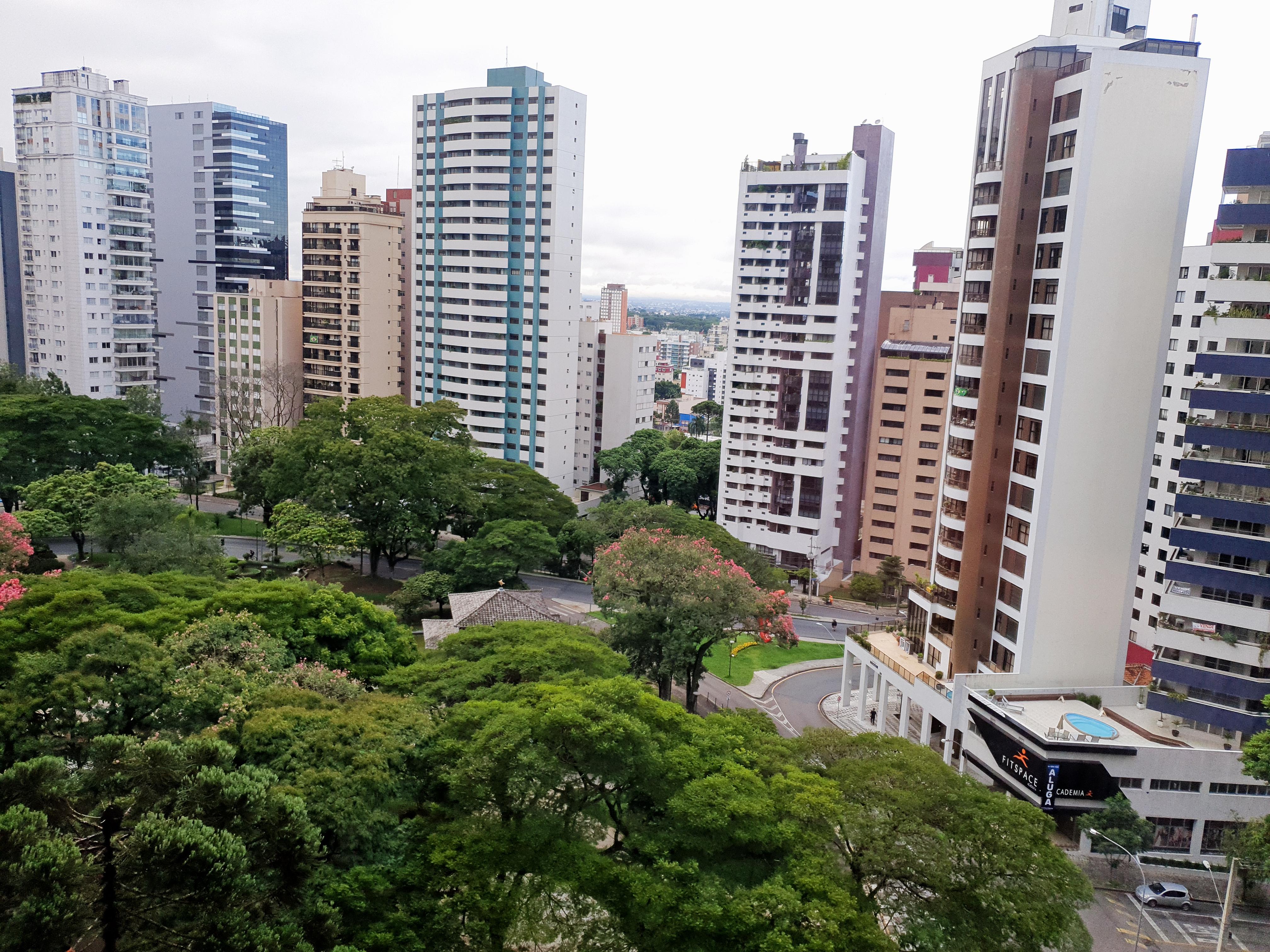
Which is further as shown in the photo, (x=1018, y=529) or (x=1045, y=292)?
(x=1018, y=529)

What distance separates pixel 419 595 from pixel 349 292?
135 ft

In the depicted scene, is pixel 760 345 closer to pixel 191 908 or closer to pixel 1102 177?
pixel 1102 177

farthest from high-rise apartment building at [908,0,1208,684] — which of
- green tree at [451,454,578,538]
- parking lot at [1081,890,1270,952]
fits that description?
green tree at [451,454,578,538]

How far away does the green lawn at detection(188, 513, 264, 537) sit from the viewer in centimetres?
6033

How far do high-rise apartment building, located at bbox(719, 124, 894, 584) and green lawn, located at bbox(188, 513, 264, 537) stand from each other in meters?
32.8

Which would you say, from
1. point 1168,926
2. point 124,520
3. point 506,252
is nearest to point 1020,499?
point 1168,926

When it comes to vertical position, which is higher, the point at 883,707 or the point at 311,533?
the point at 311,533

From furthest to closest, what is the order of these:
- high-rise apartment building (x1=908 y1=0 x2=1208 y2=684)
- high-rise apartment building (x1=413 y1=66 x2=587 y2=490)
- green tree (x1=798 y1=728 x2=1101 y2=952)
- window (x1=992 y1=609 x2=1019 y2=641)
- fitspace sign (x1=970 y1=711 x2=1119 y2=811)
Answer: high-rise apartment building (x1=413 y1=66 x2=587 y2=490), window (x1=992 y1=609 x2=1019 y2=641), high-rise apartment building (x1=908 y1=0 x2=1208 y2=684), fitspace sign (x1=970 y1=711 x2=1119 y2=811), green tree (x1=798 y1=728 x2=1101 y2=952)

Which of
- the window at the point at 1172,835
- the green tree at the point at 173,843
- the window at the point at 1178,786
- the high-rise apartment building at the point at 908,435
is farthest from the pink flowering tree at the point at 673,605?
the high-rise apartment building at the point at 908,435

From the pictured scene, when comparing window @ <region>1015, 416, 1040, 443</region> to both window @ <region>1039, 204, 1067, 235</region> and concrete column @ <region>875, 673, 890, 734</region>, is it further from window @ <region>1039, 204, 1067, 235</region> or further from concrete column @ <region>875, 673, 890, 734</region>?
concrete column @ <region>875, 673, 890, 734</region>

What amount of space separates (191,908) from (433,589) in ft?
102

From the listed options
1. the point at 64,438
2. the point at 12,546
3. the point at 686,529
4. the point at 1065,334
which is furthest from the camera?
the point at 64,438

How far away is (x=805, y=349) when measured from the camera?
Answer: 61.1 meters

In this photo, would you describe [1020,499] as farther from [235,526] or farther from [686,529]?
[235,526]
